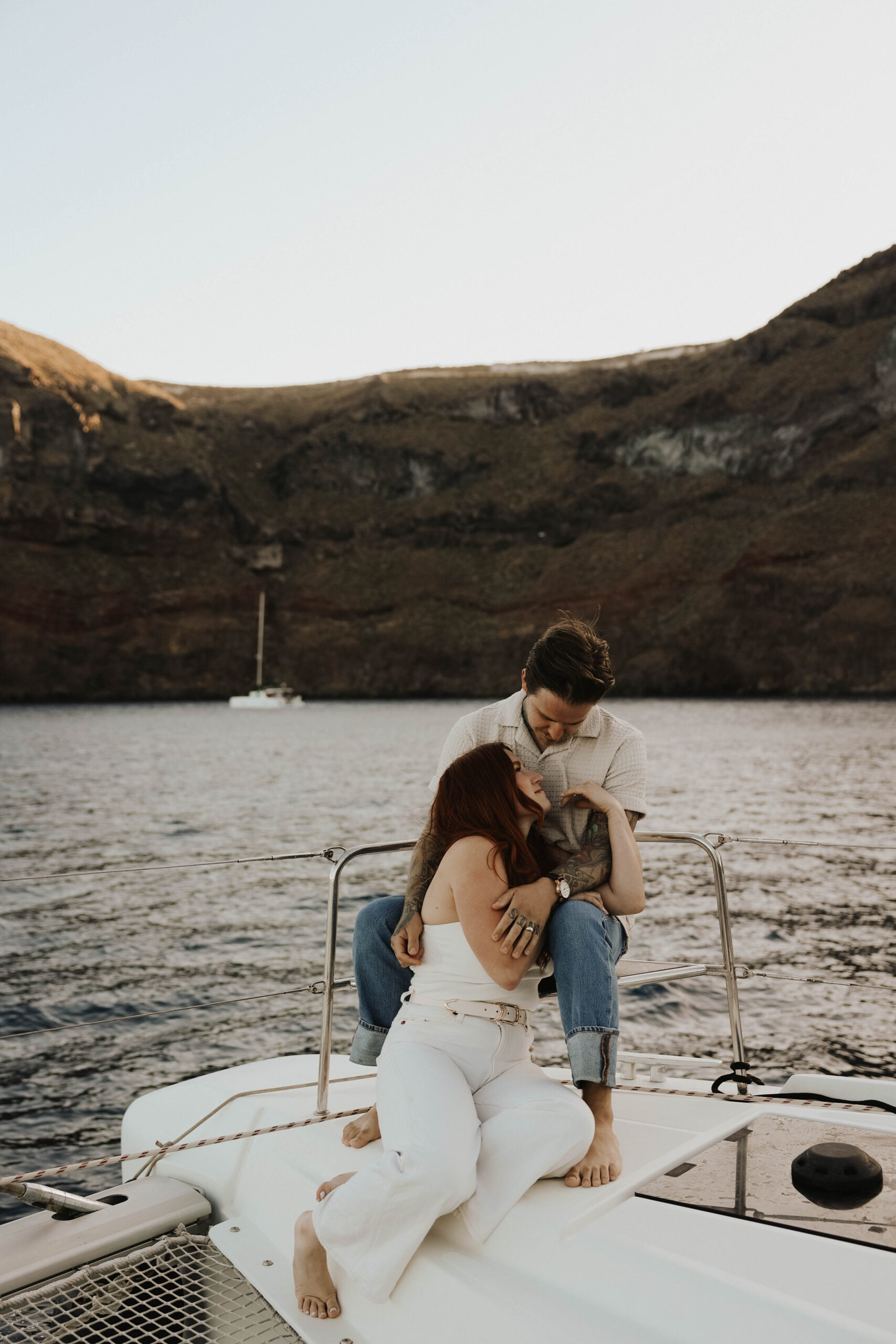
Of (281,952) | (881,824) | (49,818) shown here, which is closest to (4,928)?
(281,952)

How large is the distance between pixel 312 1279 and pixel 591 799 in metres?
1.34

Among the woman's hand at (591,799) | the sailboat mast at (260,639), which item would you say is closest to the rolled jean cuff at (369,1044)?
the woman's hand at (591,799)

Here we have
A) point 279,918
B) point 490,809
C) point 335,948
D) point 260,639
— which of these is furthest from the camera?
point 260,639

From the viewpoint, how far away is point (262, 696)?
78.4 m

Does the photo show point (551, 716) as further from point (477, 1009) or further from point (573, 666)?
point (477, 1009)

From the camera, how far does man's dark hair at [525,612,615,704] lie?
280 cm

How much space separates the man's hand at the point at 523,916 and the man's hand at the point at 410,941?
0.80 ft

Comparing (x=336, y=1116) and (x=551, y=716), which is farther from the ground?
(x=551, y=716)

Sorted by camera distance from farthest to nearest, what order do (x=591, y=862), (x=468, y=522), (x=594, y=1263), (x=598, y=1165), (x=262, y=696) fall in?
(x=468, y=522) → (x=262, y=696) → (x=591, y=862) → (x=598, y=1165) → (x=594, y=1263)

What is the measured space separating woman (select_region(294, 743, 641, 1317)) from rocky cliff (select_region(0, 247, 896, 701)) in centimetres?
7314

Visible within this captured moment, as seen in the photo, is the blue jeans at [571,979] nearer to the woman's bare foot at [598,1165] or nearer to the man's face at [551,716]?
the woman's bare foot at [598,1165]

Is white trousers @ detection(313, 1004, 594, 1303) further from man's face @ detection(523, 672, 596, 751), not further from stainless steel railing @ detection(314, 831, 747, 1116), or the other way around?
man's face @ detection(523, 672, 596, 751)

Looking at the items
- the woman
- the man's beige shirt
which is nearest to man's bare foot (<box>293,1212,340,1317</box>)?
the woman

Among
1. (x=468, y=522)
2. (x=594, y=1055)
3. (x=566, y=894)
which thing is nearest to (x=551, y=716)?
(x=566, y=894)
